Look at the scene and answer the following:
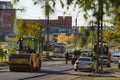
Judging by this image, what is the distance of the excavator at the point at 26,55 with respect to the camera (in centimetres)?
3672

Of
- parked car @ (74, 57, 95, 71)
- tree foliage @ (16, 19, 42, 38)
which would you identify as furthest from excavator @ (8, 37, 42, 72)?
tree foliage @ (16, 19, 42, 38)

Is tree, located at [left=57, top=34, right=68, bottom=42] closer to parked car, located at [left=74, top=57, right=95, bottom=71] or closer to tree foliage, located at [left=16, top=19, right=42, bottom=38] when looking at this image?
tree foliage, located at [left=16, top=19, right=42, bottom=38]

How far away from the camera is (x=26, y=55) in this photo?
36750mm

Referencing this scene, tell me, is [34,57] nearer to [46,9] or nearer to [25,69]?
[25,69]

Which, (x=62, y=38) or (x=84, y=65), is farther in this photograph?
(x=62, y=38)

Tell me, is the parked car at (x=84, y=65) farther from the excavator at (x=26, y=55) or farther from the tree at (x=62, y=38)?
the tree at (x=62, y=38)

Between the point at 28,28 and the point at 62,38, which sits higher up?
the point at 28,28

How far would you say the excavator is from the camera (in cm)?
3672

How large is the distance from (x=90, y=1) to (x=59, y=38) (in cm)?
15907

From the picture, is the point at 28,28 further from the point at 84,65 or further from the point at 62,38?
the point at 62,38

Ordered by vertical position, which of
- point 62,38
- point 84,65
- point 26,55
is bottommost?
point 84,65

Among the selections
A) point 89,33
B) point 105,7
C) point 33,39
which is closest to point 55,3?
point 89,33

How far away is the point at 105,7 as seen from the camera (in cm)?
786

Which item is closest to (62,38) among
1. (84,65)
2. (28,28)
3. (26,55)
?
(28,28)
